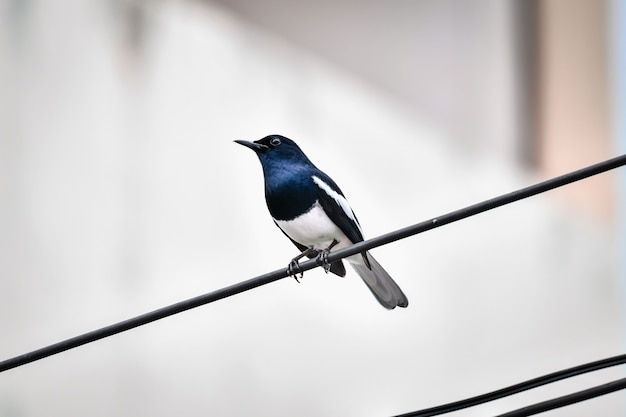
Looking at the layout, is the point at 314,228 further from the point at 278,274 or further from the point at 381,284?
the point at 278,274

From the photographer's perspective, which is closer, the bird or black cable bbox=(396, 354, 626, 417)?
black cable bbox=(396, 354, 626, 417)

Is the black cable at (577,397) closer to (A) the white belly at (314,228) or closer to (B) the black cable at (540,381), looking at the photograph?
(B) the black cable at (540,381)

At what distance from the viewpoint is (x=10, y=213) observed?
7207 millimetres

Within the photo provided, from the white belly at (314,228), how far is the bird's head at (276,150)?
0.90 feet

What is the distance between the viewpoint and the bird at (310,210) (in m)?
3.89

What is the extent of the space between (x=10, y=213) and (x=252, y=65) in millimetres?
2355

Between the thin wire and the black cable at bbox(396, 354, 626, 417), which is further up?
the thin wire

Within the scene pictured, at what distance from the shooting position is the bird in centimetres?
389

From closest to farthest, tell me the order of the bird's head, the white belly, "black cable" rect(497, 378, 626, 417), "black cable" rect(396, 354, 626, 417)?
"black cable" rect(497, 378, 626, 417) → "black cable" rect(396, 354, 626, 417) → the white belly → the bird's head

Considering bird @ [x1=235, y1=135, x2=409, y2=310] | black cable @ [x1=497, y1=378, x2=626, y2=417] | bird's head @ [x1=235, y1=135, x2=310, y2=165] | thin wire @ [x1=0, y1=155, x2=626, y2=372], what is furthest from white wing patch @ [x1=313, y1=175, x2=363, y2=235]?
black cable @ [x1=497, y1=378, x2=626, y2=417]

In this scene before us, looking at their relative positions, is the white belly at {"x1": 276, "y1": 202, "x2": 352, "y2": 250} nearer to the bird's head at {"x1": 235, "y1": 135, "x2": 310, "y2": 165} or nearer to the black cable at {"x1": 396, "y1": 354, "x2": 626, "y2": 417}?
the bird's head at {"x1": 235, "y1": 135, "x2": 310, "y2": 165}

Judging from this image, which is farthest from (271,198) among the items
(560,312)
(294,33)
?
(560,312)

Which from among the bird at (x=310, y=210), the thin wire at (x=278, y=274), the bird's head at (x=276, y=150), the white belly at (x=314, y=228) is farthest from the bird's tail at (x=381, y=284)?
the thin wire at (x=278, y=274)

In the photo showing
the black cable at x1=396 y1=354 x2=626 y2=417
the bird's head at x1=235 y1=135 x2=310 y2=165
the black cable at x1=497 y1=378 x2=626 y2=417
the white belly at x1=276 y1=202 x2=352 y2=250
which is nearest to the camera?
the black cable at x1=497 y1=378 x2=626 y2=417
